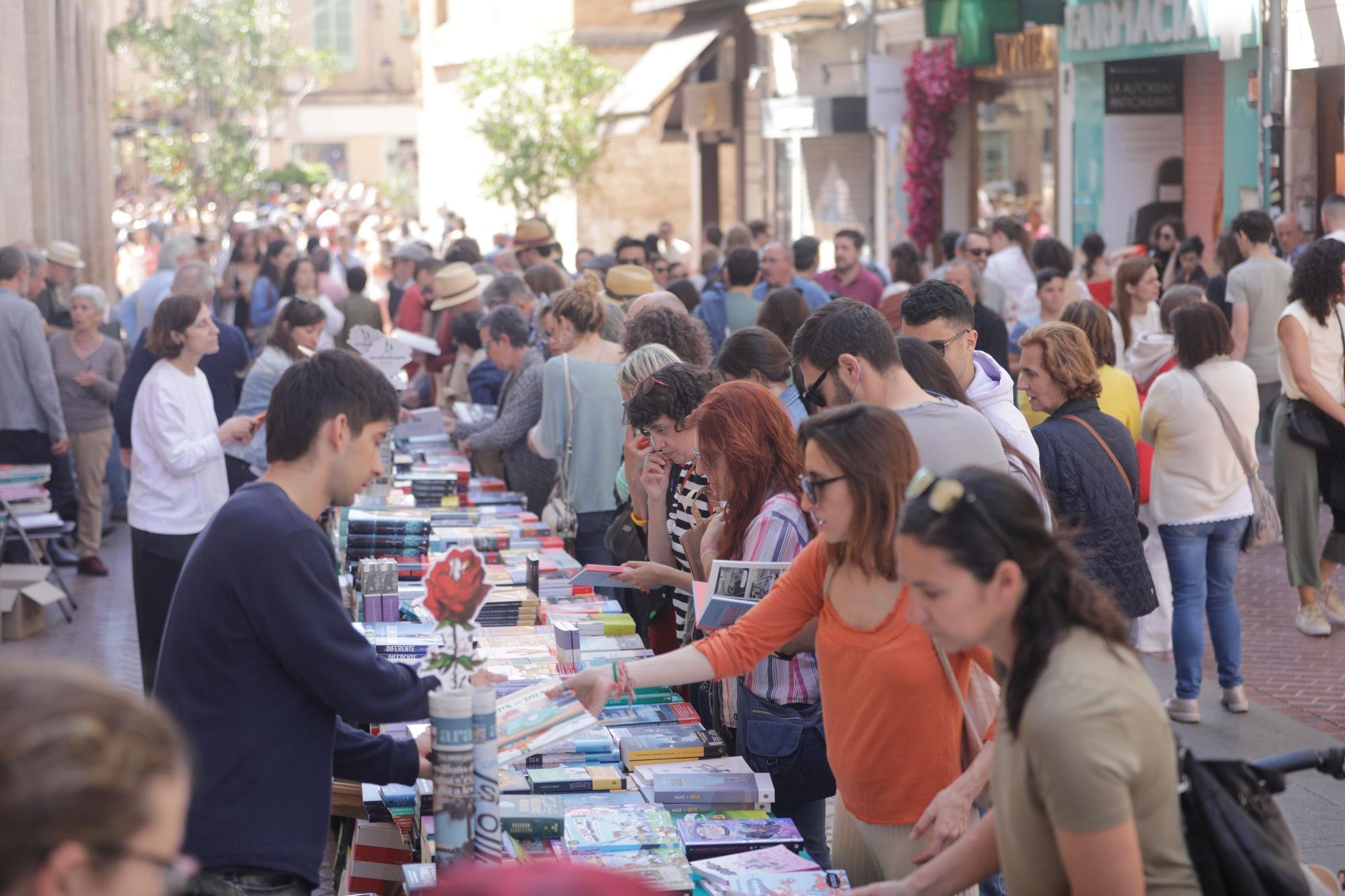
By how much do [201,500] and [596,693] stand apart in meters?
4.00

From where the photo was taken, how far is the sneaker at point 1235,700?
23.8 ft

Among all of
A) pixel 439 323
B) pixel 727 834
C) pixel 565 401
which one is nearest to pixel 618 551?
pixel 565 401

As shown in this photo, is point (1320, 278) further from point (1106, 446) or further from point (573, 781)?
point (573, 781)

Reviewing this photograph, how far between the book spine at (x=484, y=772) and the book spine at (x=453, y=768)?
0.01 m

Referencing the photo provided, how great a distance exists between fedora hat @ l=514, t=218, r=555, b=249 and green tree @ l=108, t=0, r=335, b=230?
1696 centimetres

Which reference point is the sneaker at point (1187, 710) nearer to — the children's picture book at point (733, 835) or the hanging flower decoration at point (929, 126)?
the children's picture book at point (733, 835)

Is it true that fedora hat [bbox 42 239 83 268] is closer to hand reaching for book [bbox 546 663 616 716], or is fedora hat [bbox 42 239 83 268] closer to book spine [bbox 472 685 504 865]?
hand reaching for book [bbox 546 663 616 716]

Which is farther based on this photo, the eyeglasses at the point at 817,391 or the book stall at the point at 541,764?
the eyeglasses at the point at 817,391

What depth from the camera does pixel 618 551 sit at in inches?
256

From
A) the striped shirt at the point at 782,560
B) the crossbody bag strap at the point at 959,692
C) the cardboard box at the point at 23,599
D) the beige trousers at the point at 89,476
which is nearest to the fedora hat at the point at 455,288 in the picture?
the beige trousers at the point at 89,476

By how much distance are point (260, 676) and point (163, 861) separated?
4.90 ft

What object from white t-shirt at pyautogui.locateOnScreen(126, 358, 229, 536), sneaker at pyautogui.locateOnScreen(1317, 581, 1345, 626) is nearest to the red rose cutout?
white t-shirt at pyautogui.locateOnScreen(126, 358, 229, 536)

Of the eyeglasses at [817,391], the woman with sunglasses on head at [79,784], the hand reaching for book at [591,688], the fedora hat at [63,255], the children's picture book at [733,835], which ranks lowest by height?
the children's picture book at [733,835]

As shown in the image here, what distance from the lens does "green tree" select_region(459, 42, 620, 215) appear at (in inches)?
1151
